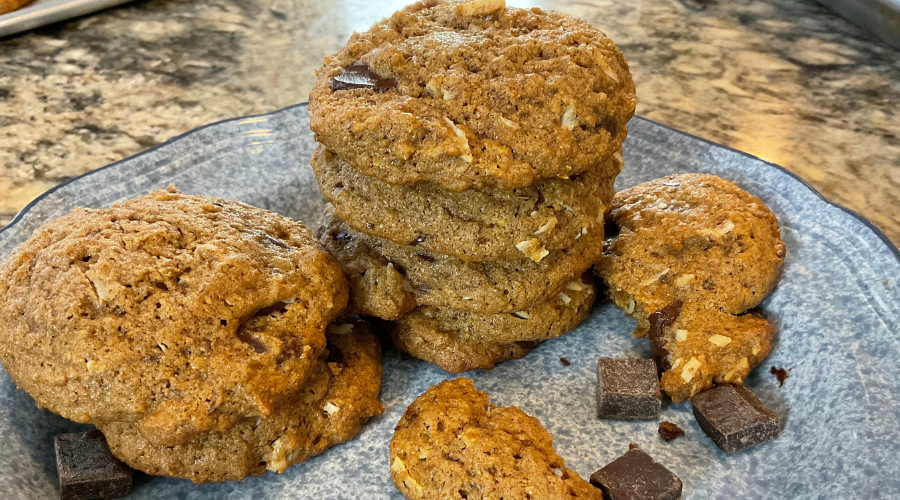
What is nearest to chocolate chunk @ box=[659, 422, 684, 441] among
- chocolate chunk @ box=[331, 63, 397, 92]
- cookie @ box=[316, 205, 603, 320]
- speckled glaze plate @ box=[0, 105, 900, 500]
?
speckled glaze plate @ box=[0, 105, 900, 500]

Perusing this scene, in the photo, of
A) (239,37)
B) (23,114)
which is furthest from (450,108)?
(239,37)

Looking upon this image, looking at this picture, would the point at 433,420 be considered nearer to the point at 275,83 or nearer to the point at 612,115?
the point at 612,115

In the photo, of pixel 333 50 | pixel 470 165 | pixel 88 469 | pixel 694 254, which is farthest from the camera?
pixel 333 50

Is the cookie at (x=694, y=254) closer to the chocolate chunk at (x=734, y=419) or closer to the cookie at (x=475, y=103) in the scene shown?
the chocolate chunk at (x=734, y=419)

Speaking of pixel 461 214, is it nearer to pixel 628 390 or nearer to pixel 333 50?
pixel 628 390

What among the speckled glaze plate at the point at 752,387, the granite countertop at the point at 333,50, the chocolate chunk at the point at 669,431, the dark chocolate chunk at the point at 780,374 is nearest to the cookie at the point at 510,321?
the speckled glaze plate at the point at 752,387

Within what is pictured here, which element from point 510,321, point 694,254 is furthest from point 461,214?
point 694,254

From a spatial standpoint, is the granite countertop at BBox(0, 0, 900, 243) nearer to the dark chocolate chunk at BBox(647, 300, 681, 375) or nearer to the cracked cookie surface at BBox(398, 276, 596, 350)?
the dark chocolate chunk at BBox(647, 300, 681, 375)
